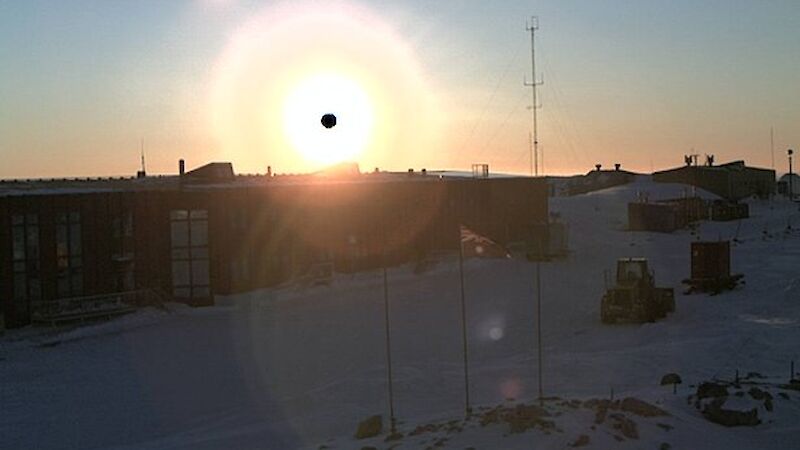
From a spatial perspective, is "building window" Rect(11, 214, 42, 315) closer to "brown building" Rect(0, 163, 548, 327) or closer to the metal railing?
"brown building" Rect(0, 163, 548, 327)

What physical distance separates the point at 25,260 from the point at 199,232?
6.21m

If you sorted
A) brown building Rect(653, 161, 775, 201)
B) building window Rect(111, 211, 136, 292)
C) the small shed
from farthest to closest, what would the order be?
brown building Rect(653, 161, 775, 201) → the small shed → building window Rect(111, 211, 136, 292)

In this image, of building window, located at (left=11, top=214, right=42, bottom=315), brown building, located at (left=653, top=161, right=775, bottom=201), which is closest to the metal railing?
building window, located at (left=11, top=214, right=42, bottom=315)

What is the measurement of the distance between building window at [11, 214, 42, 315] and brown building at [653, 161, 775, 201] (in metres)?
64.7

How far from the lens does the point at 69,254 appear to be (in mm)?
30500

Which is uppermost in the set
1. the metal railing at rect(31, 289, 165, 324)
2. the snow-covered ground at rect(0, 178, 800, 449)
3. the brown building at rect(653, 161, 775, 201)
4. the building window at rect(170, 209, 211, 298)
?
the brown building at rect(653, 161, 775, 201)

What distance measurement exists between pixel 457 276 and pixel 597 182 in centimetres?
6434

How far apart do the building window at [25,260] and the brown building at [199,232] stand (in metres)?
0.03

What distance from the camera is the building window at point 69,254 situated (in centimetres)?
3023

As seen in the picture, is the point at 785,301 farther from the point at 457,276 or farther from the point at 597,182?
the point at 597,182

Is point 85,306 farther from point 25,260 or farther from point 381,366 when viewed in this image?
point 381,366

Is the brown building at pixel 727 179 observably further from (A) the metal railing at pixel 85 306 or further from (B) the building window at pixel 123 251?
(A) the metal railing at pixel 85 306

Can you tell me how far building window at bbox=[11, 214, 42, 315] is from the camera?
2920 cm

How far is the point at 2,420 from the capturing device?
18344 millimetres
